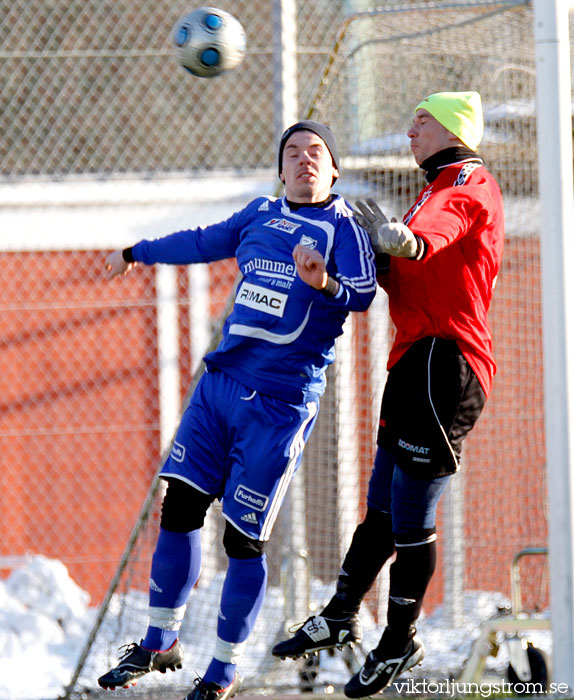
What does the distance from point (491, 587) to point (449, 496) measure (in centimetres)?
87

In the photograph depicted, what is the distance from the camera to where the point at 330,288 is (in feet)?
11.6

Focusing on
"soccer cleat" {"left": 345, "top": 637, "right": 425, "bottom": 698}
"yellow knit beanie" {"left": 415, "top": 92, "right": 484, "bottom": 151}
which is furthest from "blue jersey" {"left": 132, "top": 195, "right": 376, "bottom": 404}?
"soccer cleat" {"left": 345, "top": 637, "right": 425, "bottom": 698}

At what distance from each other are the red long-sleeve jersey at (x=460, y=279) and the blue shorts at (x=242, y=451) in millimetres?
480

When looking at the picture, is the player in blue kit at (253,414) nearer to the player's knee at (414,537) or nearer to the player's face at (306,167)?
the player's face at (306,167)

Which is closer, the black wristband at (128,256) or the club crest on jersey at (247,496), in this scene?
the club crest on jersey at (247,496)

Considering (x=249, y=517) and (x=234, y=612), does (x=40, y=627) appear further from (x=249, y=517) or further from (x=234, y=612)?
(x=249, y=517)

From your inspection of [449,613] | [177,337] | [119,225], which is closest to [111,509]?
[177,337]

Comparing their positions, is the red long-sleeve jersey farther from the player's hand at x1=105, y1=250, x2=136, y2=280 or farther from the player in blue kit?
the player's hand at x1=105, y1=250, x2=136, y2=280

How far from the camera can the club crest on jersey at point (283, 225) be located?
3844mm

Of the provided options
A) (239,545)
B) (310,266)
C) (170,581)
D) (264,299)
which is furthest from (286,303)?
(170,581)

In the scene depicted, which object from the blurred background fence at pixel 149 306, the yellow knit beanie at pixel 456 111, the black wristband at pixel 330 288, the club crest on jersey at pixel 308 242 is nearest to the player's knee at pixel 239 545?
the black wristband at pixel 330 288

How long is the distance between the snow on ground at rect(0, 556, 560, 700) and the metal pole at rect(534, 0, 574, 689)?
194 cm

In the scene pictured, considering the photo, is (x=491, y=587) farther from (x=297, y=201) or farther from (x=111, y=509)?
(x=297, y=201)

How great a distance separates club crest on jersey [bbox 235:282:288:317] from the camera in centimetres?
380
